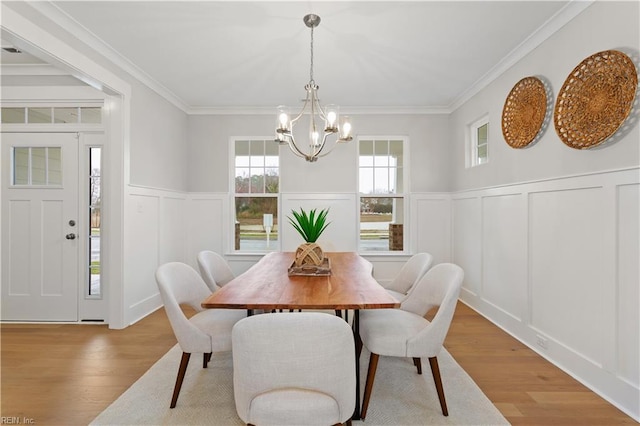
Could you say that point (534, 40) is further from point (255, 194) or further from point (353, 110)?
point (255, 194)

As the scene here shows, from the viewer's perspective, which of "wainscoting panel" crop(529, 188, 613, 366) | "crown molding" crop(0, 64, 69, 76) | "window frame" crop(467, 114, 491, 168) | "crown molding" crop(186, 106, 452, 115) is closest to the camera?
"wainscoting panel" crop(529, 188, 613, 366)

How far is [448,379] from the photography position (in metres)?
2.15

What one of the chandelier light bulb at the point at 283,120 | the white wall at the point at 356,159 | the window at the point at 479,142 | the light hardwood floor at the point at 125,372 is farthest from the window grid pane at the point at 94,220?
the window at the point at 479,142

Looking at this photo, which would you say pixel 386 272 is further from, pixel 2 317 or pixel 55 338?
pixel 2 317

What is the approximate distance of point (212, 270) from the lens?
2.73 m

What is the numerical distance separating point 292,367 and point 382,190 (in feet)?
12.4

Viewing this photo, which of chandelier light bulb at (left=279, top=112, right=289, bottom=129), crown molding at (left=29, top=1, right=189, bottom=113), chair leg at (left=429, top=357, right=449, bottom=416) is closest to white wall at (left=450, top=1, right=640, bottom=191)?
chair leg at (left=429, top=357, right=449, bottom=416)

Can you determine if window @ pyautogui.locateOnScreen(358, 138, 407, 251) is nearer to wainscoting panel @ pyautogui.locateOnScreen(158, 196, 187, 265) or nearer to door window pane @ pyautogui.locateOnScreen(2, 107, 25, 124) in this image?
wainscoting panel @ pyautogui.locateOnScreen(158, 196, 187, 265)

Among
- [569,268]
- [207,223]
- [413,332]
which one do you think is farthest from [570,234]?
[207,223]

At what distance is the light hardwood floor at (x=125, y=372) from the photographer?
6.00ft

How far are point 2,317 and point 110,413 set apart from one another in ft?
8.17

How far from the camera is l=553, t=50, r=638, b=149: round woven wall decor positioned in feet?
6.07

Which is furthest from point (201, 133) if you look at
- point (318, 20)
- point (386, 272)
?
point (386, 272)

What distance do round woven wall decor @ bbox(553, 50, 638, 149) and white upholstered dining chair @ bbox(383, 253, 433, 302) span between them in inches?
52.3
